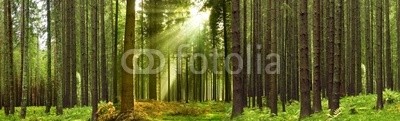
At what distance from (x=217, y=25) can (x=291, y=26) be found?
342 inches

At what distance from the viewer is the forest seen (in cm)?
1723

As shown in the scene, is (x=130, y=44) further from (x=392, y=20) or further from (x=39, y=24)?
(x=392, y=20)

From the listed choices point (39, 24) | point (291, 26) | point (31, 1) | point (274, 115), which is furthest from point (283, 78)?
point (39, 24)

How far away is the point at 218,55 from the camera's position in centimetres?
4453

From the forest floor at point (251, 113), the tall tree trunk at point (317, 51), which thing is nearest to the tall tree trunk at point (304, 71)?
the tall tree trunk at point (317, 51)

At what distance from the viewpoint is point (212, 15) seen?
3697 centimetres

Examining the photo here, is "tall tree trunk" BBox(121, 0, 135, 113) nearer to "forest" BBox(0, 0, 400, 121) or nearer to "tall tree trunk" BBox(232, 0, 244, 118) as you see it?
"forest" BBox(0, 0, 400, 121)

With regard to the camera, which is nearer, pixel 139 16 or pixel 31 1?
pixel 31 1

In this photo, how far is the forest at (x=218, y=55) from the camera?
17234 mm

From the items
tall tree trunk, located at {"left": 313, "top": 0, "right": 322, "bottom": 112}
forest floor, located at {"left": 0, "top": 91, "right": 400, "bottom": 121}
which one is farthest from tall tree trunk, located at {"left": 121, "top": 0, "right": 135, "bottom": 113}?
tall tree trunk, located at {"left": 313, "top": 0, "right": 322, "bottom": 112}

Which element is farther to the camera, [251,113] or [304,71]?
[251,113]

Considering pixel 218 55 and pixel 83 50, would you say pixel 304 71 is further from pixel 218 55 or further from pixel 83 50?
pixel 218 55

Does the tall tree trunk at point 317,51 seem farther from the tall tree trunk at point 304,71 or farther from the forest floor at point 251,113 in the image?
the forest floor at point 251,113

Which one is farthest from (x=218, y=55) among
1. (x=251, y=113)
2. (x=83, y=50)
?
(x=251, y=113)
